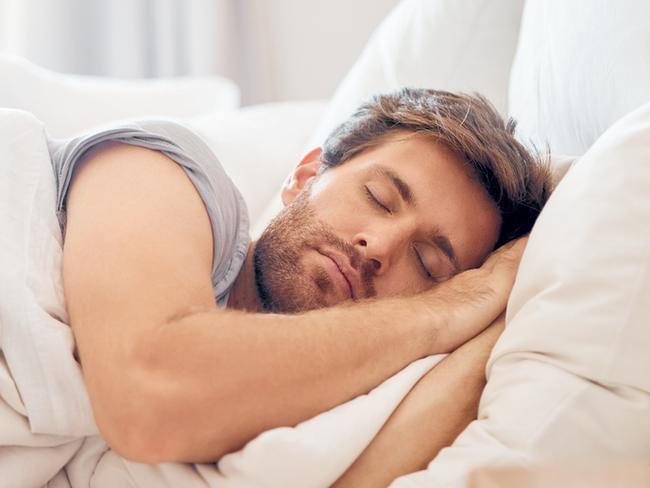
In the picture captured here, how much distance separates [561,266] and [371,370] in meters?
0.22

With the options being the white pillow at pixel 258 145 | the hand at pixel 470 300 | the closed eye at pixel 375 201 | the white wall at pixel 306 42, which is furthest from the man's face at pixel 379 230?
the white wall at pixel 306 42

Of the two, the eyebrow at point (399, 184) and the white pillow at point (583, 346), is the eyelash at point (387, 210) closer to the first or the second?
the eyebrow at point (399, 184)

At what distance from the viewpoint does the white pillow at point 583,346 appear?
0.61 metres

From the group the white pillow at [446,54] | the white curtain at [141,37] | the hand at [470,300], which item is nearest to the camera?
the hand at [470,300]

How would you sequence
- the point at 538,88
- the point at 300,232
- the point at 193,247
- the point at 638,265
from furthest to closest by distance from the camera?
the point at 538,88 → the point at 300,232 → the point at 193,247 → the point at 638,265

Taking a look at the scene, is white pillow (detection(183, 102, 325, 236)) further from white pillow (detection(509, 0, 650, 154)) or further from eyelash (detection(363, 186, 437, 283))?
white pillow (detection(509, 0, 650, 154))

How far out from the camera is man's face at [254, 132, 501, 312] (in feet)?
3.13

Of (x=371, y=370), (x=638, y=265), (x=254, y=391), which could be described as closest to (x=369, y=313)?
(x=371, y=370)

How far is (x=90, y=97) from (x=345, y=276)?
39.3 inches

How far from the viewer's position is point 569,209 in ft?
2.39

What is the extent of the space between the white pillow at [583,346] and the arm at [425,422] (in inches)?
1.3

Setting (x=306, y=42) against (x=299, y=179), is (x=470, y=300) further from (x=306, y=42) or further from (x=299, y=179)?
(x=306, y=42)

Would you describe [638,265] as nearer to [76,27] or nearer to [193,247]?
[193,247]

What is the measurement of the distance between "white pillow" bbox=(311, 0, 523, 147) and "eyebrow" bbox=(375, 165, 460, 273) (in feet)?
1.32
